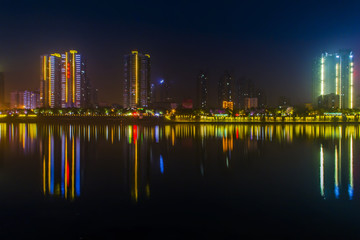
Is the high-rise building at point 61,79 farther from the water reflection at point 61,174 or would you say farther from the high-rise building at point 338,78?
the water reflection at point 61,174

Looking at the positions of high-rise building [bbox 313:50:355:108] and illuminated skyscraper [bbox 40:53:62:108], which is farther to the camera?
illuminated skyscraper [bbox 40:53:62:108]

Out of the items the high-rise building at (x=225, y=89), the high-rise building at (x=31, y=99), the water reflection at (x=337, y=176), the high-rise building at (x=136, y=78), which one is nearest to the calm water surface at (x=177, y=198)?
the water reflection at (x=337, y=176)

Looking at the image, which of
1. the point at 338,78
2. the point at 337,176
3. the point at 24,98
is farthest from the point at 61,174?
the point at 24,98

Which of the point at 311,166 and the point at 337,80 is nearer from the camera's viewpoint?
the point at 311,166

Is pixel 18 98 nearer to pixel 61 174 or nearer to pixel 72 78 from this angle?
pixel 72 78

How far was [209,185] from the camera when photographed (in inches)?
332

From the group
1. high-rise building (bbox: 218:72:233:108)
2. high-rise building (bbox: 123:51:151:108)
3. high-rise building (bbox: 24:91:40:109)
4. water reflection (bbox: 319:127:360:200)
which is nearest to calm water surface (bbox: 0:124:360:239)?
water reflection (bbox: 319:127:360:200)

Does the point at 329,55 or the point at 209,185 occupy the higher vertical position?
the point at 329,55

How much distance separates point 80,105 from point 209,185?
11861 centimetres

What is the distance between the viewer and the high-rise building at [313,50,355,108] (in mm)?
105750

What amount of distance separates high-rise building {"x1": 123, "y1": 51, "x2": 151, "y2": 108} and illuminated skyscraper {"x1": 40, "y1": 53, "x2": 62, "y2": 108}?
25.3 m

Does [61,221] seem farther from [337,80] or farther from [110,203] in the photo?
[337,80]


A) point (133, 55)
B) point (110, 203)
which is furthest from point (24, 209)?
point (133, 55)

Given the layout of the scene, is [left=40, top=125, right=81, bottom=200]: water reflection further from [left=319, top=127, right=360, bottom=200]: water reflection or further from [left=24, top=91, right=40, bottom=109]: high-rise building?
[left=24, top=91, right=40, bottom=109]: high-rise building
